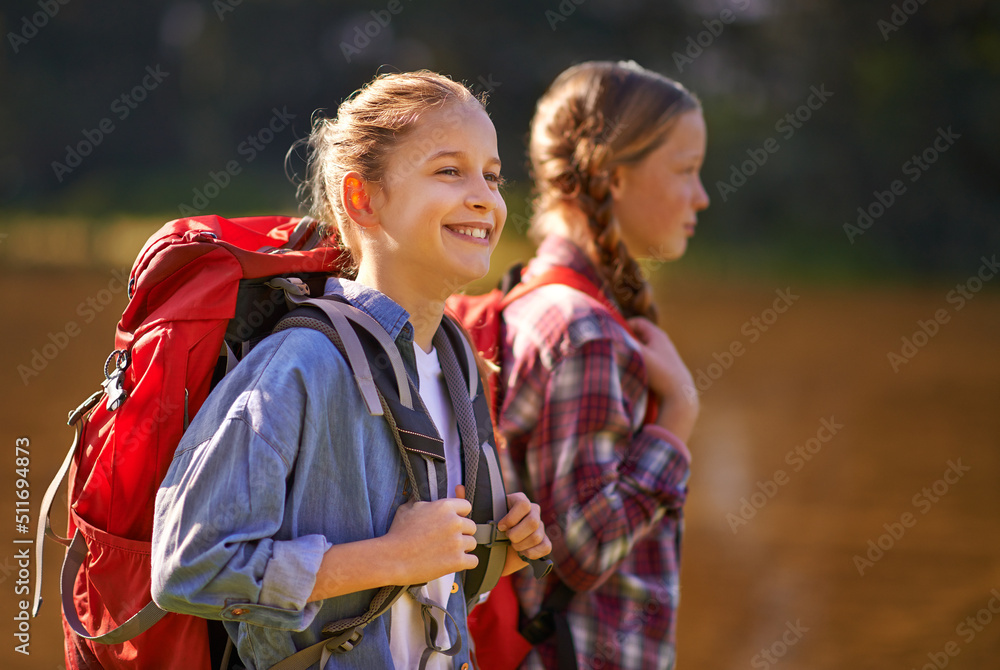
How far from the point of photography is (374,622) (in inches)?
58.8

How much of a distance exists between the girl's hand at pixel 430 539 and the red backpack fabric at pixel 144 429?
364mm

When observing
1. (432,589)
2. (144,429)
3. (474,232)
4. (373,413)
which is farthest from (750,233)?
(144,429)

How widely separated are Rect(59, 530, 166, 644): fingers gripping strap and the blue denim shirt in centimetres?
9

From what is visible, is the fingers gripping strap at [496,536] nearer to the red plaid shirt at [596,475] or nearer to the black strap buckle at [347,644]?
the black strap buckle at [347,644]

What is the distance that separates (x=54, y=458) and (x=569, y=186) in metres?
5.25

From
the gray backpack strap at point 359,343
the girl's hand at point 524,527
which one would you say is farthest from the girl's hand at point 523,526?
the gray backpack strap at point 359,343

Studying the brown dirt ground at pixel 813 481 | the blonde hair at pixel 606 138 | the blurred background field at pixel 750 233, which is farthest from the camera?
the blurred background field at pixel 750 233

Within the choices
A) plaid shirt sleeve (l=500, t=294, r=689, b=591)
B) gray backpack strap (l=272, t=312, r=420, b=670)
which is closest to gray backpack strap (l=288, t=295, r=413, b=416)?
gray backpack strap (l=272, t=312, r=420, b=670)

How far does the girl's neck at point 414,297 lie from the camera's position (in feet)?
5.45

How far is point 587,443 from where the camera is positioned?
215 centimetres

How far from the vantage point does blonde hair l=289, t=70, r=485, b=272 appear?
1.68 metres

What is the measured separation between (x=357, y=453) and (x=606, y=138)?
137 centimetres

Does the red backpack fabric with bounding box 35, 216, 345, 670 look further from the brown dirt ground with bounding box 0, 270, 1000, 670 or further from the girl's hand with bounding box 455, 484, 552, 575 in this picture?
the brown dirt ground with bounding box 0, 270, 1000, 670

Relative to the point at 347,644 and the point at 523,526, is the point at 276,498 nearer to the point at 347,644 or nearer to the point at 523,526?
the point at 347,644
